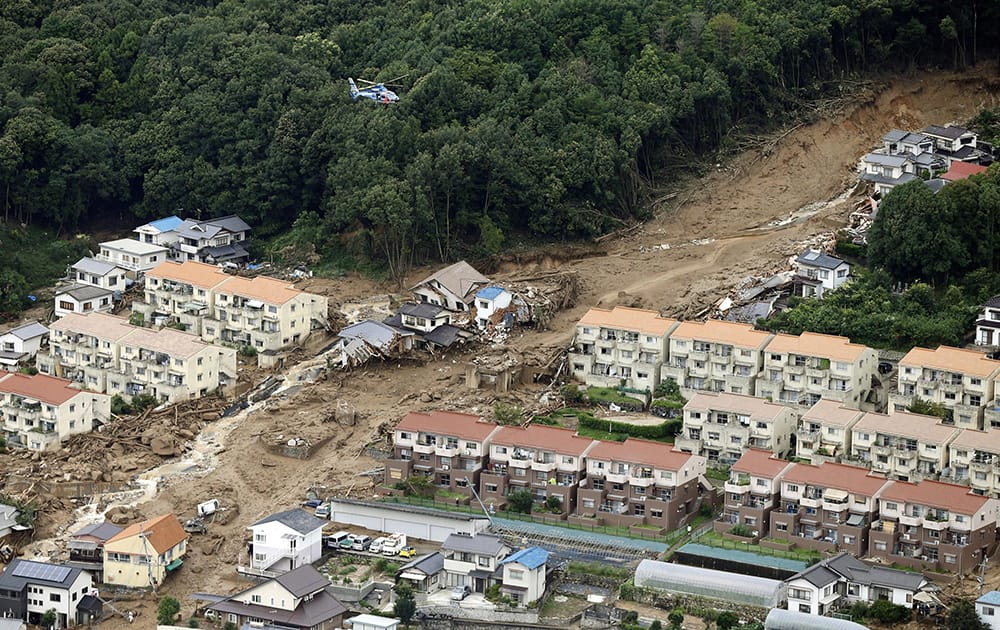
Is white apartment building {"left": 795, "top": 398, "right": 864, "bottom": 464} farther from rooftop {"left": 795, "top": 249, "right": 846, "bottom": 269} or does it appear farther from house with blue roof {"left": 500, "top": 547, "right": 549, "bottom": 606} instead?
house with blue roof {"left": 500, "top": 547, "right": 549, "bottom": 606}

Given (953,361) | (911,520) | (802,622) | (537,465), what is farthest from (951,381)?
(802,622)

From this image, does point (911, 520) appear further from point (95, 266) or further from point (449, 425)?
point (95, 266)

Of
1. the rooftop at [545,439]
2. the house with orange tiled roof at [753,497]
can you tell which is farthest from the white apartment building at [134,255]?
the house with orange tiled roof at [753,497]

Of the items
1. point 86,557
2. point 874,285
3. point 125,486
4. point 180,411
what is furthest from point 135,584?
point 874,285

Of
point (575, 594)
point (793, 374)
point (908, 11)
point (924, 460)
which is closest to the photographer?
point (575, 594)

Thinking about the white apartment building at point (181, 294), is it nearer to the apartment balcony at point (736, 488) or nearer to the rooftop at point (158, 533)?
the rooftop at point (158, 533)

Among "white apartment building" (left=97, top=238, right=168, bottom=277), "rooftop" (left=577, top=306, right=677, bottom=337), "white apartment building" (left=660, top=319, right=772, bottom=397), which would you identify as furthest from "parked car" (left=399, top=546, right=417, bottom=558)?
"white apartment building" (left=97, top=238, right=168, bottom=277)

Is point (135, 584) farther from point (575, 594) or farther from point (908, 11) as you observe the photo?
point (908, 11)
